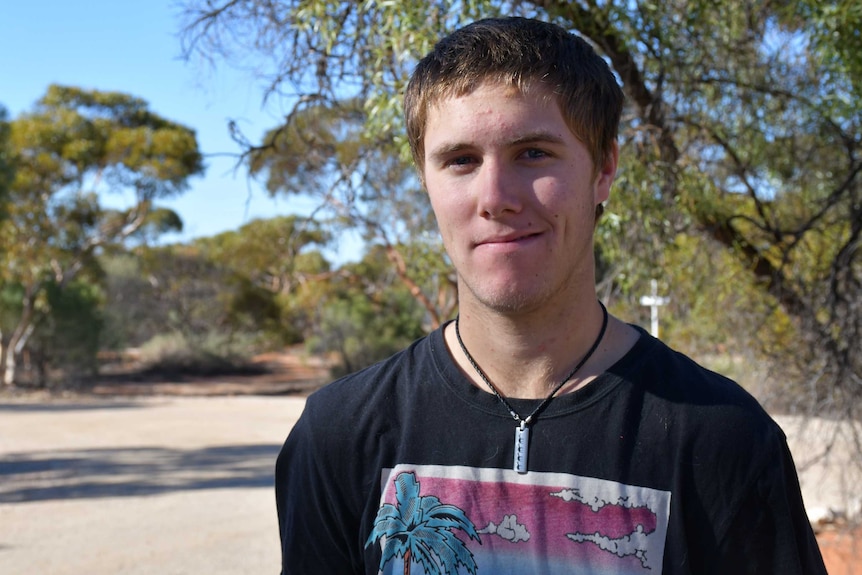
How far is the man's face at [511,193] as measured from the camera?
1434 mm

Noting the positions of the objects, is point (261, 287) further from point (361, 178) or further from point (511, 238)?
point (511, 238)

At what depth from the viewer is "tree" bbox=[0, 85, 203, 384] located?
23422 millimetres

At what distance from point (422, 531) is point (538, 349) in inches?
14.6

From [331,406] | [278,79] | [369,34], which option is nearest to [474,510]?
[331,406]

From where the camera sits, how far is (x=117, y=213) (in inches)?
1077

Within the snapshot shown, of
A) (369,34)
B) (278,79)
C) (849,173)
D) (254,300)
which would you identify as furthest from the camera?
(254,300)

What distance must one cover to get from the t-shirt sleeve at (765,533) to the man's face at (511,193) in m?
0.45

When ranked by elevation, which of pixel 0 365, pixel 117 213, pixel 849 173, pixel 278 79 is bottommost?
pixel 0 365

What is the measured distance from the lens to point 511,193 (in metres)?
1.42

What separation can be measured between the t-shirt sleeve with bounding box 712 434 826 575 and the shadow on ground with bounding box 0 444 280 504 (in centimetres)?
881

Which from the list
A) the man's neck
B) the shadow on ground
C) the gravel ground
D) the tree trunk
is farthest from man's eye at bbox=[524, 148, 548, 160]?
the tree trunk

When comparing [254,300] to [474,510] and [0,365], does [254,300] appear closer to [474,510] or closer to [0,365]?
[0,365]

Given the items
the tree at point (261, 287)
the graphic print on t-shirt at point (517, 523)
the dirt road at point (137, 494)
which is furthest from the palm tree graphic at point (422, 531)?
the tree at point (261, 287)

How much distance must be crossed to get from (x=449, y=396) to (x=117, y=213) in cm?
2779
